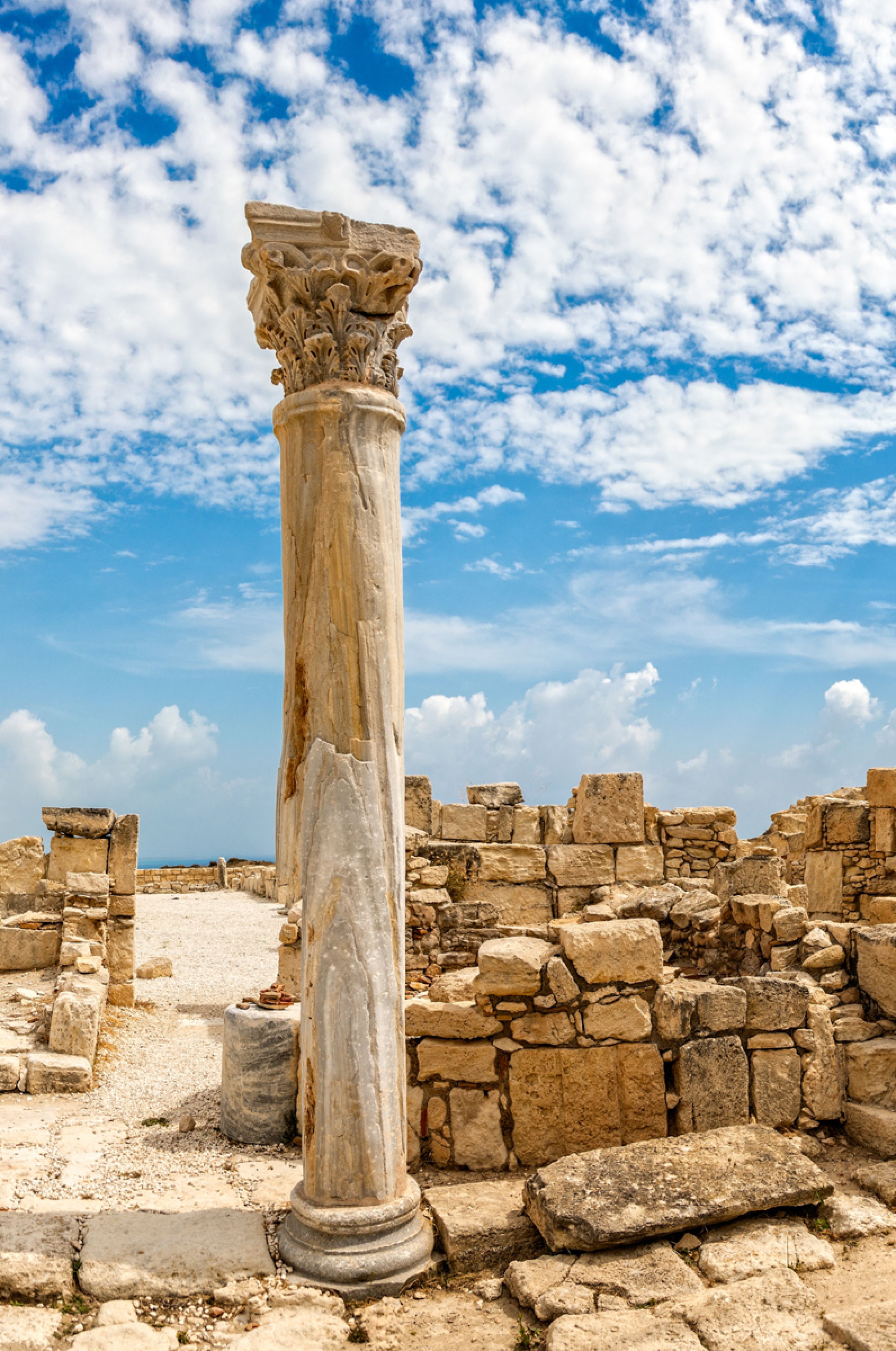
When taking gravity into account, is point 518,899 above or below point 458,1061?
above

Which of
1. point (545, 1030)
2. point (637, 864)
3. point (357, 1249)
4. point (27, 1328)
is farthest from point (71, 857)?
point (357, 1249)

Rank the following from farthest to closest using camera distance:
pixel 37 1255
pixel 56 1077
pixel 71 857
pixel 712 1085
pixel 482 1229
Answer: pixel 71 857
pixel 56 1077
pixel 712 1085
pixel 482 1229
pixel 37 1255

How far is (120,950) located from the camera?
10750 mm

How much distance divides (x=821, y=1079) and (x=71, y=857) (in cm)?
825

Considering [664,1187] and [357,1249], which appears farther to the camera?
[664,1187]

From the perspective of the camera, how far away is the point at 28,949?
1040 centimetres

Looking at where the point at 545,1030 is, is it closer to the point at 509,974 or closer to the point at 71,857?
the point at 509,974

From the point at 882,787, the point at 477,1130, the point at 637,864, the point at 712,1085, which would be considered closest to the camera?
the point at 477,1130

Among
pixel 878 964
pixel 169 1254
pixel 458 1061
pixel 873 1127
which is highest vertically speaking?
pixel 878 964

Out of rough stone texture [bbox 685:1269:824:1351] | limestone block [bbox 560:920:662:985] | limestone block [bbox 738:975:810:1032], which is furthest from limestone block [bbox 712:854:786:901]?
rough stone texture [bbox 685:1269:824:1351]

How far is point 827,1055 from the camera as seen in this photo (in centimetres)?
585

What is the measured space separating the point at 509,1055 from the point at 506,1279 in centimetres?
138

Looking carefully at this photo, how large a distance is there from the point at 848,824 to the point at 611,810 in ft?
12.6

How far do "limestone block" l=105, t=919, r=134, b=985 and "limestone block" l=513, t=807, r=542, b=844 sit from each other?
4.37 meters
